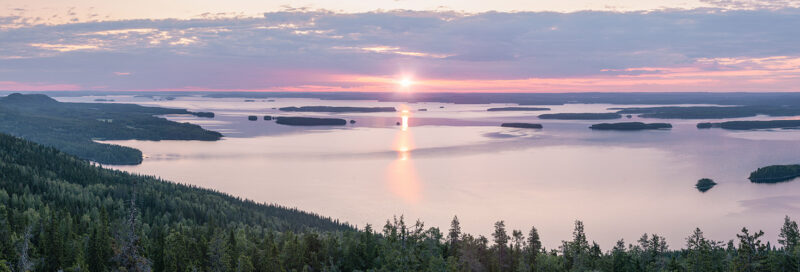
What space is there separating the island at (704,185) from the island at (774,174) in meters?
15.4

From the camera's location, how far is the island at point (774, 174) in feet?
494

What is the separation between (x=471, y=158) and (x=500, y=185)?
48978 mm

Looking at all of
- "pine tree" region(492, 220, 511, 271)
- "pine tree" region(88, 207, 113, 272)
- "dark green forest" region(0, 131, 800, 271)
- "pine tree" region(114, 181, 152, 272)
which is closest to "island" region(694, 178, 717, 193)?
"dark green forest" region(0, 131, 800, 271)

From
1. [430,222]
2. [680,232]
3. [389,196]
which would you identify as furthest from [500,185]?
[680,232]

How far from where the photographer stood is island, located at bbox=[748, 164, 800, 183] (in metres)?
151

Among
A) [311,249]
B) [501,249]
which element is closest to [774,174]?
[501,249]

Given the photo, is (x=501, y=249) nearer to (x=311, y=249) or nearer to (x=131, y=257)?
(x=311, y=249)

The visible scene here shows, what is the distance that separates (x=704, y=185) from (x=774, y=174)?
91.2 ft

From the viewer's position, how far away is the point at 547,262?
2584 inches

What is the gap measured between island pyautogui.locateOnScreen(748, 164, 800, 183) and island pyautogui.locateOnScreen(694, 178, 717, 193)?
15.4 m

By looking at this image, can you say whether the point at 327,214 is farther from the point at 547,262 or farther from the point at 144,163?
the point at 144,163

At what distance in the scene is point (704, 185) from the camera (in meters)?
140

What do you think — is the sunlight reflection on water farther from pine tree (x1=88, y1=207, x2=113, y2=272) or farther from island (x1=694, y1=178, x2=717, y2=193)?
pine tree (x1=88, y1=207, x2=113, y2=272)

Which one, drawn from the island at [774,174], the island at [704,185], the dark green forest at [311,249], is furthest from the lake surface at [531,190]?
the dark green forest at [311,249]
